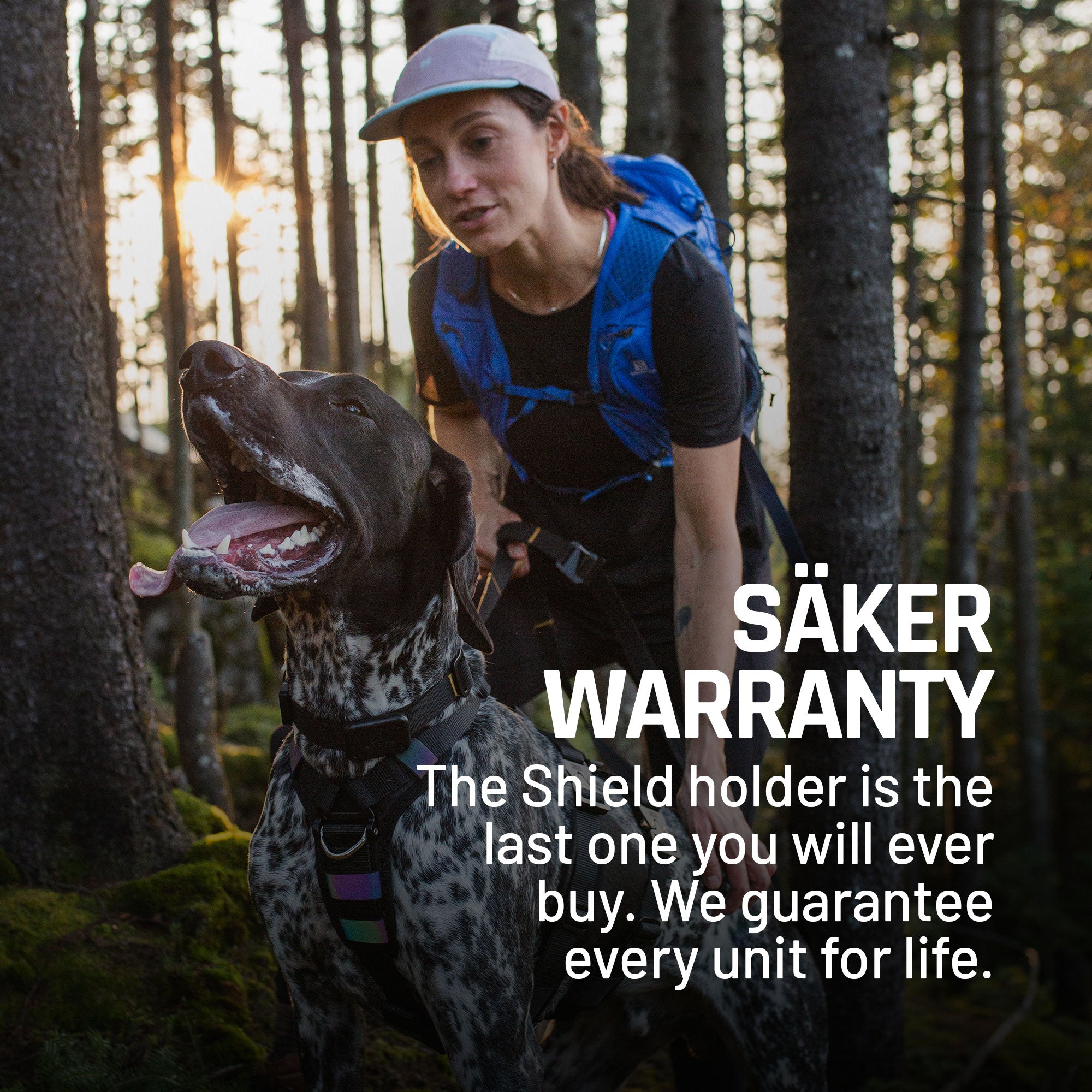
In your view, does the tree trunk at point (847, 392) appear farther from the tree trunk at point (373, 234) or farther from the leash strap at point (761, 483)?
the tree trunk at point (373, 234)

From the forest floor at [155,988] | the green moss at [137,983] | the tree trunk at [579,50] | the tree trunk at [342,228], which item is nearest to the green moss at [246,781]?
the forest floor at [155,988]

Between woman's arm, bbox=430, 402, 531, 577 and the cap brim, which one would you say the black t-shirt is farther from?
the cap brim

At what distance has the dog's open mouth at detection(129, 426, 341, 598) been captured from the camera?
246cm

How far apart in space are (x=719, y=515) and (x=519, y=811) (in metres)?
1.12

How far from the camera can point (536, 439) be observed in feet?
11.6

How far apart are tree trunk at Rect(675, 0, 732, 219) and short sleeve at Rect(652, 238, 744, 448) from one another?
5.40m

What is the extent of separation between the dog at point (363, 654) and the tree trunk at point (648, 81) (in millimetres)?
5768

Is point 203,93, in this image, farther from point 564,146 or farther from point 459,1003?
point 459,1003

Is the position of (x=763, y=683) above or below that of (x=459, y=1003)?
above

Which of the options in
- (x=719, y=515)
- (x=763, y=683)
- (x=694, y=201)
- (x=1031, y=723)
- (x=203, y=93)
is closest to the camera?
(x=719, y=515)

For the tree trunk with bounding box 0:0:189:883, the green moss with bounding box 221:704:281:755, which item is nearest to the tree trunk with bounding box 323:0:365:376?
the green moss with bounding box 221:704:281:755

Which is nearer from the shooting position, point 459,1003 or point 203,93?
point 459,1003

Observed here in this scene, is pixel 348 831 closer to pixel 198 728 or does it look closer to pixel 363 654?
pixel 363 654

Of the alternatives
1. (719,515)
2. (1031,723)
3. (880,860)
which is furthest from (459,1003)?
(1031,723)
